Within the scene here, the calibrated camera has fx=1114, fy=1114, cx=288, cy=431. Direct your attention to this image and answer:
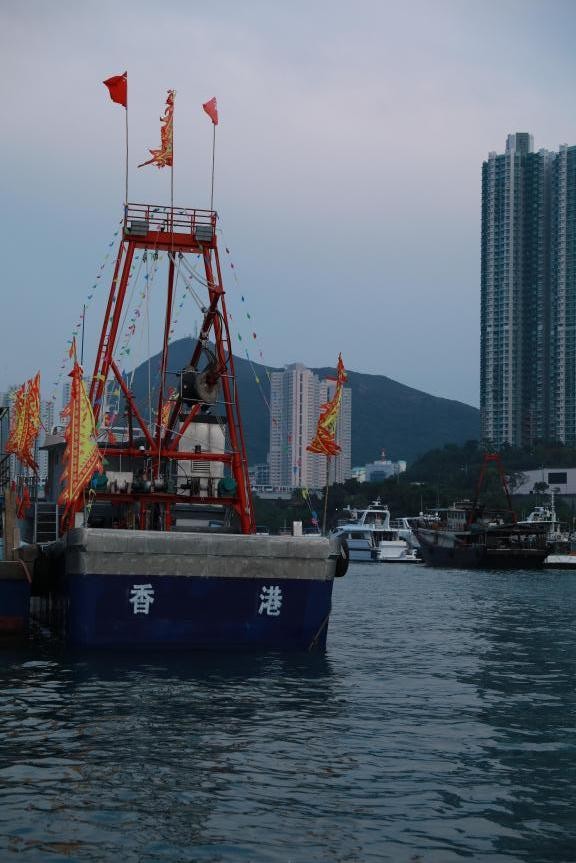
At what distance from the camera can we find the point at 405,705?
66.1ft

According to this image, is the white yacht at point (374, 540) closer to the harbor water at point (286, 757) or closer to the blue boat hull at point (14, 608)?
the blue boat hull at point (14, 608)

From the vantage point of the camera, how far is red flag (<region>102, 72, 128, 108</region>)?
29594 mm

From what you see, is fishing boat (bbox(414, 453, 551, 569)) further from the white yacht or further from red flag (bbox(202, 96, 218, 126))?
red flag (bbox(202, 96, 218, 126))

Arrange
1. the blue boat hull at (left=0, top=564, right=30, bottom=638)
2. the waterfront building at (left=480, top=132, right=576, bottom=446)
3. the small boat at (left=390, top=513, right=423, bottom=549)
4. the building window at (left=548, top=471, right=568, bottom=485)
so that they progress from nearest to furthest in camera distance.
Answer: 1. the blue boat hull at (left=0, top=564, right=30, bottom=638)
2. the small boat at (left=390, top=513, right=423, bottom=549)
3. the building window at (left=548, top=471, right=568, bottom=485)
4. the waterfront building at (left=480, top=132, right=576, bottom=446)

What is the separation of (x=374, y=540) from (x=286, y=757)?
114490 mm

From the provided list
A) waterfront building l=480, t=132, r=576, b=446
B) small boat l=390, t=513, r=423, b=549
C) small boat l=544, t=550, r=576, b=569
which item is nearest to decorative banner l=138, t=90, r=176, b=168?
small boat l=544, t=550, r=576, b=569

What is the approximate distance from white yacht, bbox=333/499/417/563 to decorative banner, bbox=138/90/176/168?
84.6 metres

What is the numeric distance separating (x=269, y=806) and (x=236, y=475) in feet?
51.8

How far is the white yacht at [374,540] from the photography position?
121 meters

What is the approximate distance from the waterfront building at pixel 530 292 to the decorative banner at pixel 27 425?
159 meters

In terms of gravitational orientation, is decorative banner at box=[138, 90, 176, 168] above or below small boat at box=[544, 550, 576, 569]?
above

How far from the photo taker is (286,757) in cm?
1537

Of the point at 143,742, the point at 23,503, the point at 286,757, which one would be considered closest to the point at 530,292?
the point at 23,503

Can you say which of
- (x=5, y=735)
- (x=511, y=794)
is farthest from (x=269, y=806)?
(x=5, y=735)
